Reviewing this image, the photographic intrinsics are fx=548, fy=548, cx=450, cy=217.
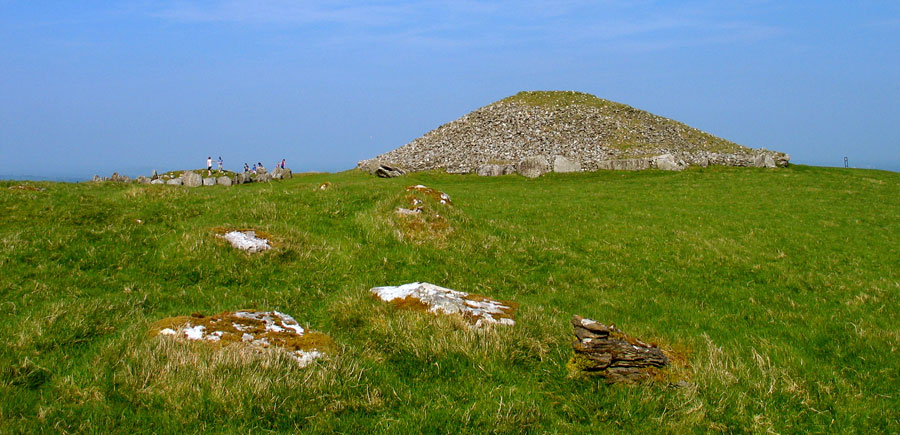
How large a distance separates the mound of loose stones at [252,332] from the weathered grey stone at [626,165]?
44.0 meters

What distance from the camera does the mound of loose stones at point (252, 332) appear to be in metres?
8.12

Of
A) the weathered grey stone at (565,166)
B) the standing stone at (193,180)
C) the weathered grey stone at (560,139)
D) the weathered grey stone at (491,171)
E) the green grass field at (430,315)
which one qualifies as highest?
the weathered grey stone at (560,139)

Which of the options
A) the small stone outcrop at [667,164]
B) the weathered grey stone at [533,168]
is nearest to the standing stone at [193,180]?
the weathered grey stone at [533,168]

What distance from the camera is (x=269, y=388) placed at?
6.89m

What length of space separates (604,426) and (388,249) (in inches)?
377

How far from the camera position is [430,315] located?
966 cm

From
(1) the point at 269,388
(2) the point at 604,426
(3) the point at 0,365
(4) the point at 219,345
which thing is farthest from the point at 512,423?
(3) the point at 0,365

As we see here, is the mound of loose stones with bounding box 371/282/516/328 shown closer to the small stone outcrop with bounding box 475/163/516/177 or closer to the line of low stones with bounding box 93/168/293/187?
the small stone outcrop with bounding box 475/163/516/177

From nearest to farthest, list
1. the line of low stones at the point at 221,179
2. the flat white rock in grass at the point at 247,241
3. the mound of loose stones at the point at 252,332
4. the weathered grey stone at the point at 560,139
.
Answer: the mound of loose stones at the point at 252,332 < the flat white rock in grass at the point at 247,241 < the line of low stones at the point at 221,179 < the weathered grey stone at the point at 560,139

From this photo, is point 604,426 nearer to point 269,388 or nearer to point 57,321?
point 269,388

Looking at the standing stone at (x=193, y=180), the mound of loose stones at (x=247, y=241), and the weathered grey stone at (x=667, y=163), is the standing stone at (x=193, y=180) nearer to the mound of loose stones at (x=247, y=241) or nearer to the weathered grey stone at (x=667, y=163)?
the mound of loose stones at (x=247, y=241)

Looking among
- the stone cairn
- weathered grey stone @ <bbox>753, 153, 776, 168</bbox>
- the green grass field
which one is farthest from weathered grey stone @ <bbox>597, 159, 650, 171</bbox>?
the stone cairn

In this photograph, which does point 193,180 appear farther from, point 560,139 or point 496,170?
point 560,139

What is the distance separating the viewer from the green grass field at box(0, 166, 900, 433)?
6883 mm
